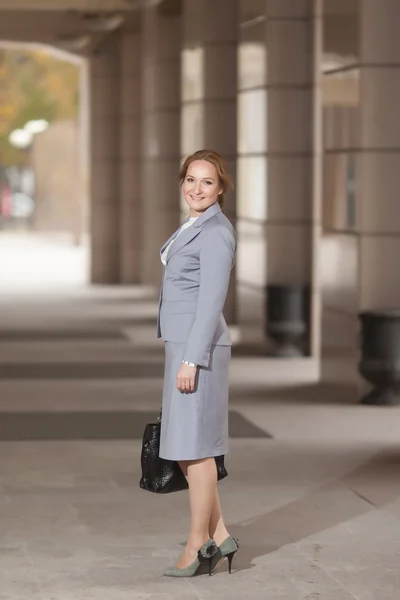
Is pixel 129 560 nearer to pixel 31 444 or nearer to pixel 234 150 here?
pixel 31 444

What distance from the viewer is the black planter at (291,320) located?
18.8 metres

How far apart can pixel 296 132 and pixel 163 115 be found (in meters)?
9.45

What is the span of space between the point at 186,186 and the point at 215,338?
0.73 metres

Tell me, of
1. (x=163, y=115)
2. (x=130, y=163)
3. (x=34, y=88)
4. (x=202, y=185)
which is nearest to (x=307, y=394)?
(x=202, y=185)

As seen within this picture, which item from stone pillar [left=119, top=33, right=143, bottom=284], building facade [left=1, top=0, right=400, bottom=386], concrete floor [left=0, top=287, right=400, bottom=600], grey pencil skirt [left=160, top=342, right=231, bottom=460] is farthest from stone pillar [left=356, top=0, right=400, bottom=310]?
stone pillar [left=119, top=33, right=143, bottom=284]

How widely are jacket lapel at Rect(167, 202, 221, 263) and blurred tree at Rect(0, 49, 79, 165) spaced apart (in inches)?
2646

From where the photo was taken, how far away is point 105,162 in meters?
32.7

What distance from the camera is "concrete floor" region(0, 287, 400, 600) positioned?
757cm

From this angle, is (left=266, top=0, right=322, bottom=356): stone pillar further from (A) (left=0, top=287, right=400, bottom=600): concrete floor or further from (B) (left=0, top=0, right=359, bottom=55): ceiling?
(B) (left=0, top=0, right=359, bottom=55): ceiling

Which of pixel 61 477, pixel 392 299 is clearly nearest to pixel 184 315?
pixel 61 477

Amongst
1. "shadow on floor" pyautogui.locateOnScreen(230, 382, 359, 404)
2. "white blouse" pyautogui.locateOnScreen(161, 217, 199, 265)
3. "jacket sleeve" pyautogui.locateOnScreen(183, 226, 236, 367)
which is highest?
"white blouse" pyautogui.locateOnScreen(161, 217, 199, 265)

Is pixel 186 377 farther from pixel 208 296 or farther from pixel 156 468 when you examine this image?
pixel 156 468

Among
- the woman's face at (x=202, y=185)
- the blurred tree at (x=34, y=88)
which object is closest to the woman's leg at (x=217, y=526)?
the woman's face at (x=202, y=185)

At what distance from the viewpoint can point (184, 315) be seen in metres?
7.48
